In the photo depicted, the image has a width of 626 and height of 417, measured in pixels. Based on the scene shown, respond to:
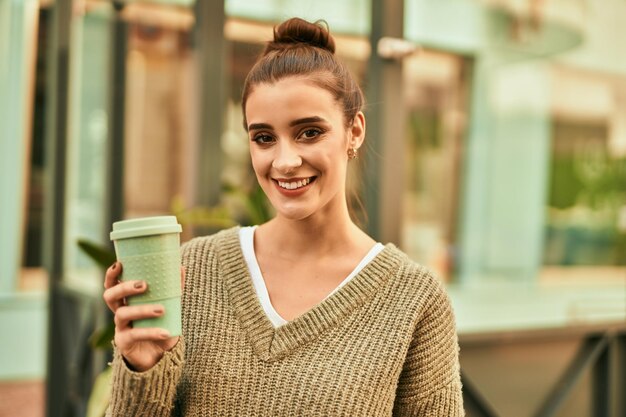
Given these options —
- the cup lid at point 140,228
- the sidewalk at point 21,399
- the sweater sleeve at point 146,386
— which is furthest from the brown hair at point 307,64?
the sidewalk at point 21,399

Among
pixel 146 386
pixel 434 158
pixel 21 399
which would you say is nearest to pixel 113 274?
pixel 146 386

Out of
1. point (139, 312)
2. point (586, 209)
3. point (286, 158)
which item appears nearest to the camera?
point (139, 312)

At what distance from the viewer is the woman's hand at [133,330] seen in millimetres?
1156

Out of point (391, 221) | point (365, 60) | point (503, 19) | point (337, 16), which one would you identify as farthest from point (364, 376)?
point (503, 19)

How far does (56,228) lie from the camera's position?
4891 millimetres

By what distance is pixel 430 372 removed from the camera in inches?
57.7

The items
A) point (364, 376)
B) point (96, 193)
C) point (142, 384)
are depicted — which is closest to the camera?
point (142, 384)

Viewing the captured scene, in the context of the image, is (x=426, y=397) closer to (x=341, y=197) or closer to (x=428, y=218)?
(x=341, y=197)

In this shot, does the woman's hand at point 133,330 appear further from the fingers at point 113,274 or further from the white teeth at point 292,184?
the white teeth at point 292,184

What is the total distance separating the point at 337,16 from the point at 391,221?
1.64 metres

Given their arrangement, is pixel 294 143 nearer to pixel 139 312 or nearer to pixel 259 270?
pixel 259 270

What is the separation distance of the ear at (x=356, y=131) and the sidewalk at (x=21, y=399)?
4.28 metres

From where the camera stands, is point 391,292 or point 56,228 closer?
point 391,292

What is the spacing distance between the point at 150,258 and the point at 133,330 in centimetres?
12
